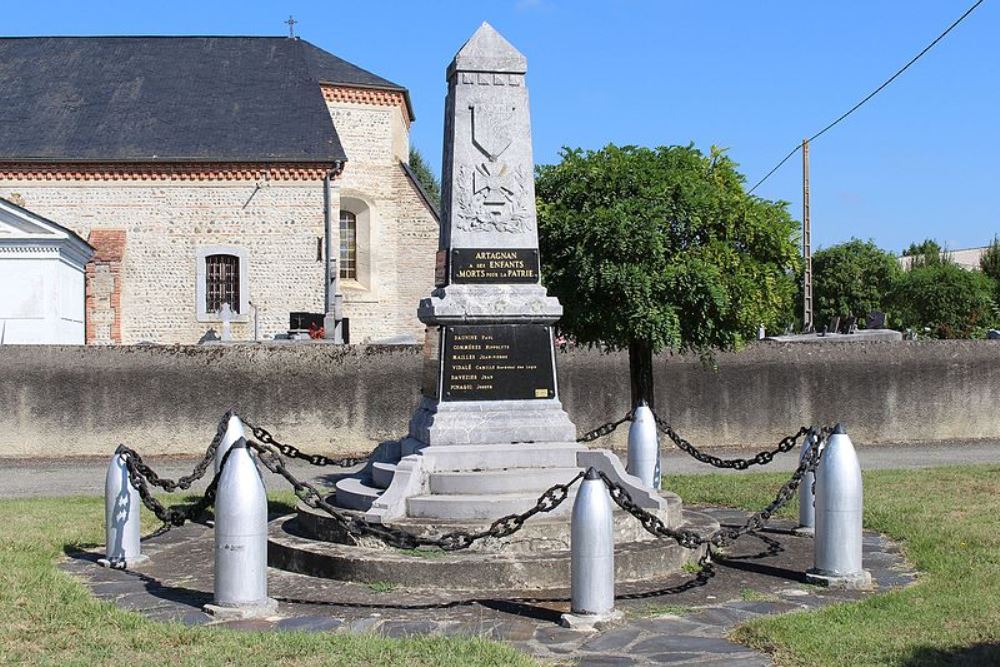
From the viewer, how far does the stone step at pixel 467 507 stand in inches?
322

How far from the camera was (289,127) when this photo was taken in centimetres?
3045

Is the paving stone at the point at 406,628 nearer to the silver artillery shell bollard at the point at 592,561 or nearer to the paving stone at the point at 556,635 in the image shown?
the paving stone at the point at 556,635

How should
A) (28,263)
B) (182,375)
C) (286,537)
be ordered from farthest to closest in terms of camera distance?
1. (28,263)
2. (182,375)
3. (286,537)

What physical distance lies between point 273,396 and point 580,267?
648cm

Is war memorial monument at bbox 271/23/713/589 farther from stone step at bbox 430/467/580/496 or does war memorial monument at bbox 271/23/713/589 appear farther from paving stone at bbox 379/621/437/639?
paving stone at bbox 379/621/437/639

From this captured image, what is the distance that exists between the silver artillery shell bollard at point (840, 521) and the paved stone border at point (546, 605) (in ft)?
0.57

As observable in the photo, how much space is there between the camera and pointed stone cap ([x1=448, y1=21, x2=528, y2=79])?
9359mm

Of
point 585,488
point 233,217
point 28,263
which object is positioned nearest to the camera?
point 585,488

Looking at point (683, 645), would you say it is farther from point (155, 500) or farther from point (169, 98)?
point (169, 98)

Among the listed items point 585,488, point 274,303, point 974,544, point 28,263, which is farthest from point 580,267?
point 274,303

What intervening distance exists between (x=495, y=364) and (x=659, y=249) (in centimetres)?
482

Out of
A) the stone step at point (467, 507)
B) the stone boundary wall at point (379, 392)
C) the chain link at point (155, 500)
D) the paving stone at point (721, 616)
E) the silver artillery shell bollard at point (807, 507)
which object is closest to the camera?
the paving stone at point (721, 616)

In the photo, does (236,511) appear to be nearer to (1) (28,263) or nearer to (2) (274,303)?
(1) (28,263)

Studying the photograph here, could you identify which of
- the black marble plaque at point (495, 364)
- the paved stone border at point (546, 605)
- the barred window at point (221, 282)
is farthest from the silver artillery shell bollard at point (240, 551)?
the barred window at point (221, 282)
